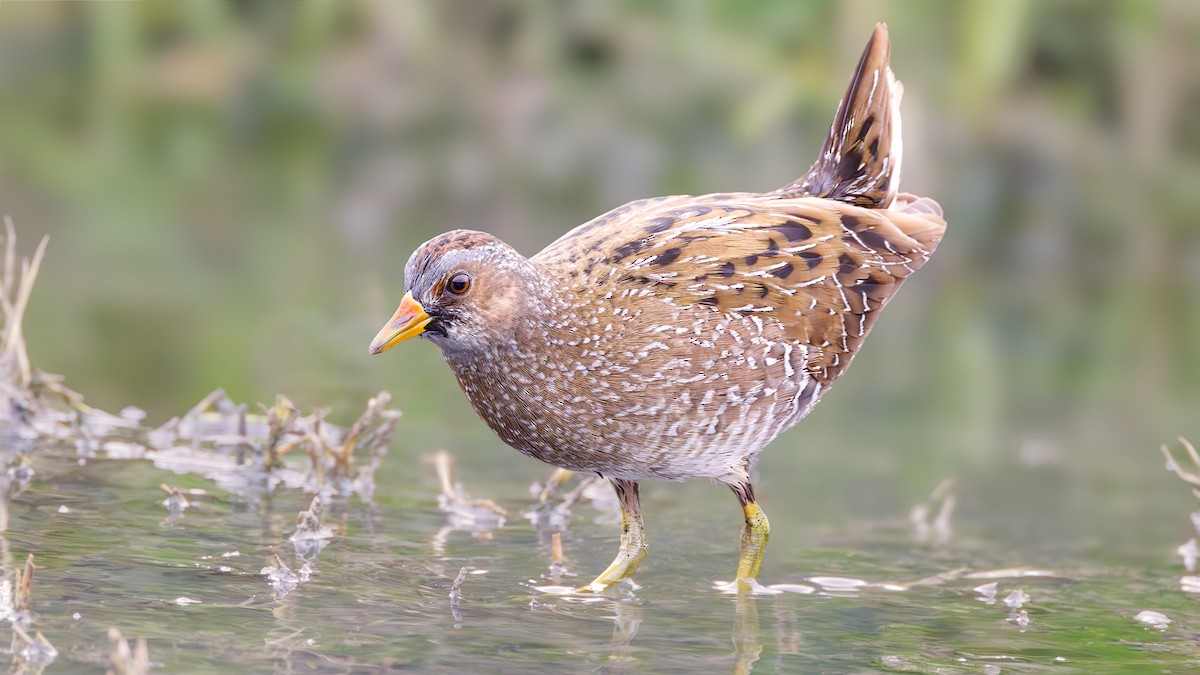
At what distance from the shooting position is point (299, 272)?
12.6 metres

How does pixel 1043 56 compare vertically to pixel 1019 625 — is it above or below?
above

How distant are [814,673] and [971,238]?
1226 centimetres

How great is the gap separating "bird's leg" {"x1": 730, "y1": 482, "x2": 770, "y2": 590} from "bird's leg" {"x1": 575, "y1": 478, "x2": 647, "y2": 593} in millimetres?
333

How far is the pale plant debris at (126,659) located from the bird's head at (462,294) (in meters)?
1.39

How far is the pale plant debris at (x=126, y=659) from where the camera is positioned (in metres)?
3.71

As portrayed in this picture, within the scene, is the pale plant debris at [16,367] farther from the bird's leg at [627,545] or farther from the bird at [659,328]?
the bird's leg at [627,545]

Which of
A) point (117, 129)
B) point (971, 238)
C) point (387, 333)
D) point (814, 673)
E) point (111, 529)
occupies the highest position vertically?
point (117, 129)

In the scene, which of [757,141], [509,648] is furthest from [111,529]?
[757,141]

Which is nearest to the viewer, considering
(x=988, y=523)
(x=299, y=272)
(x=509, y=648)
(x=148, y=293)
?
(x=509, y=648)

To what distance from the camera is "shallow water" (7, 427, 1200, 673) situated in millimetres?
4441

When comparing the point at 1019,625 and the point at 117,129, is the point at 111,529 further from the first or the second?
the point at 117,129

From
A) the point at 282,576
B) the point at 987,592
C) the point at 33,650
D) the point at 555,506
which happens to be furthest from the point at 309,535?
the point at 987,592

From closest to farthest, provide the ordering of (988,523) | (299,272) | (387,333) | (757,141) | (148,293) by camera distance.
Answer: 1. (387,333)
2. (988,523)
3. (148,293)
4. (299,272)
5. (757,141)

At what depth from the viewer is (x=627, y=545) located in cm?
563
